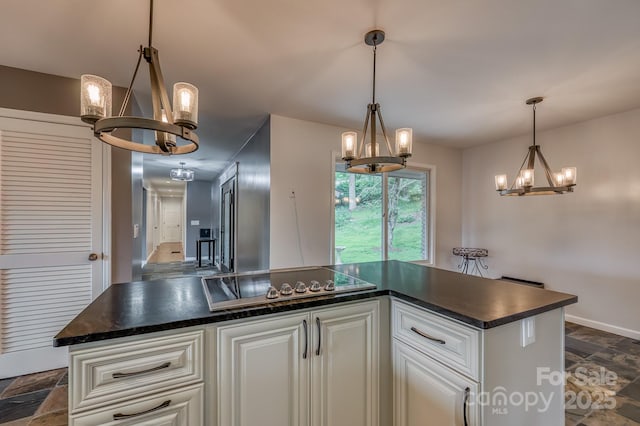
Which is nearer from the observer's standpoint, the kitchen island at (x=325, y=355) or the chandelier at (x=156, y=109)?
the kitchen island at (x=325, y=355)

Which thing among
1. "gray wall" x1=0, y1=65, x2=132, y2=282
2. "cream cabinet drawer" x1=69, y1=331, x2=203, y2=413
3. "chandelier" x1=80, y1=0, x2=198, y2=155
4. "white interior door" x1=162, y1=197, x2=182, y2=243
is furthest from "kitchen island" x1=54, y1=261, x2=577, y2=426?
"white interior door" x1=162, y1=197, x2=182, y2=243

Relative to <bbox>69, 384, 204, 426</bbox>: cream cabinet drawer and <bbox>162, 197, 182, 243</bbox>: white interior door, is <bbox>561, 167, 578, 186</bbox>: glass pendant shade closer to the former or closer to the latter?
<bbox>69, 384, 204, 426</bbox>: cream cabinet drawer

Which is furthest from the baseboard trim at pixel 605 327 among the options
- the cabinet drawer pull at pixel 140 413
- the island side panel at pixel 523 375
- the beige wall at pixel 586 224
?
the cabinet drawer pull at pixel 140 413

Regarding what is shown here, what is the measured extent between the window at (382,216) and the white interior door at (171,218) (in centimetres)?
1089

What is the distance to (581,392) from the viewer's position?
218 cm

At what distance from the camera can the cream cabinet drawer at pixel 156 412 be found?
101 centimetres

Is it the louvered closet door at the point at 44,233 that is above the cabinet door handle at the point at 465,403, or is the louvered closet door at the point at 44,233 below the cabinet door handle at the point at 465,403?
above

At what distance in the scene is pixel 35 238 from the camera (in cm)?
236

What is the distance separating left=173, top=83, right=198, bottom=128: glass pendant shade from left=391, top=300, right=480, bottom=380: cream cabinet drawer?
1436mm

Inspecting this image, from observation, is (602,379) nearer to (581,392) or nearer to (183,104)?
(581,392)

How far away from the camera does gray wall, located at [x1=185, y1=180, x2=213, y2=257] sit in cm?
866

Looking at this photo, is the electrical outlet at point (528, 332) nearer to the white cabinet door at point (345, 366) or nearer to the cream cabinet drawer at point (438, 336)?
the cream cabinet drawer at point (438, 336)

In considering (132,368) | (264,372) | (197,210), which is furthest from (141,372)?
(197,210)

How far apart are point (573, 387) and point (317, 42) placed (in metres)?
3.32
